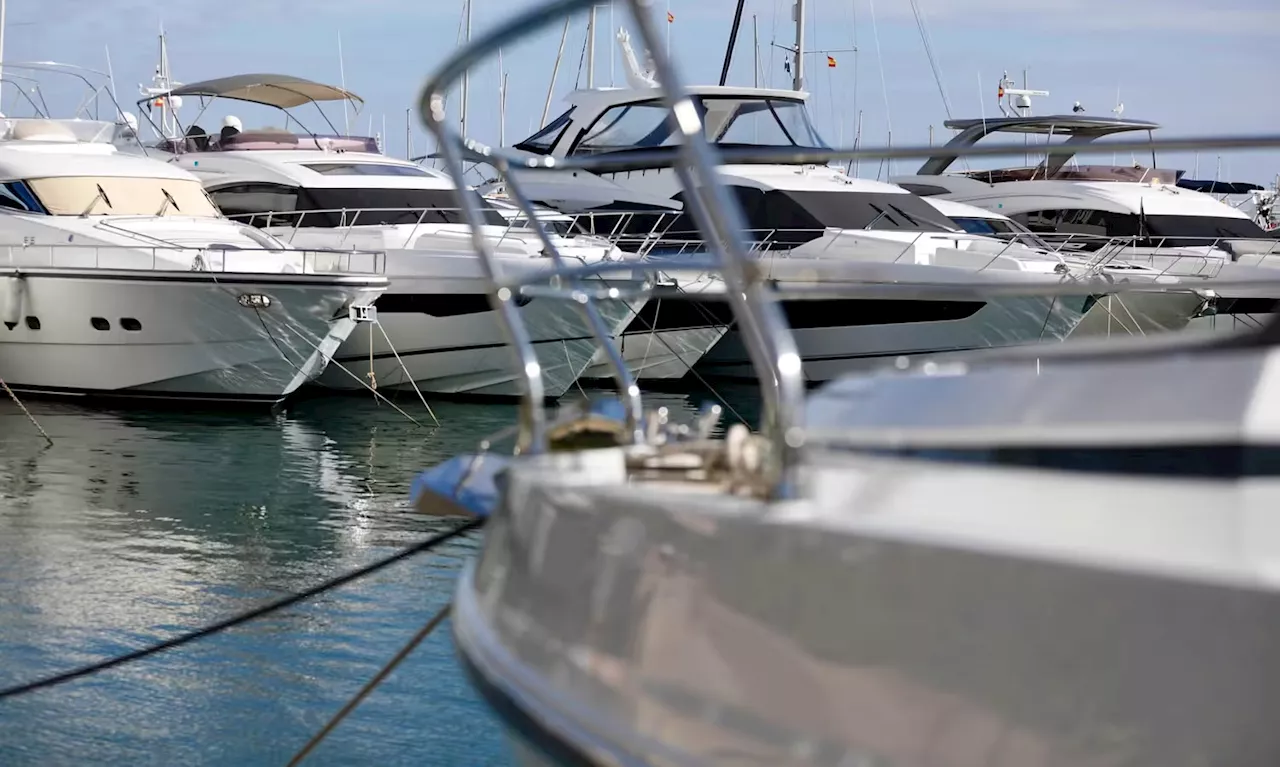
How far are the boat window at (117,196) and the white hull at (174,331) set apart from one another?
1.09 m

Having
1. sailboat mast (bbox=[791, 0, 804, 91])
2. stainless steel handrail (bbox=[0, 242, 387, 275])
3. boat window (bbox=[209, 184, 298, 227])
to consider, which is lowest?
stainless steel handrail (bbox=[0, 242, 387, 275])

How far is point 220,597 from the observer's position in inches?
279

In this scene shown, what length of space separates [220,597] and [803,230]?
9.77 metres

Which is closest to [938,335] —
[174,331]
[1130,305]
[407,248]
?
[1130,305]

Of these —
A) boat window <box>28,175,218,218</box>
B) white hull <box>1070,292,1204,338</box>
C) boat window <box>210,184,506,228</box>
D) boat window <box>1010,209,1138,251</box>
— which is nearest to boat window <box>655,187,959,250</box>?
white hull <box>1070,292,1204,338</box>

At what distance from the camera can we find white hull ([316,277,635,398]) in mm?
14835

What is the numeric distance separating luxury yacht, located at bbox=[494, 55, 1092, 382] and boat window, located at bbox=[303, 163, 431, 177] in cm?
138

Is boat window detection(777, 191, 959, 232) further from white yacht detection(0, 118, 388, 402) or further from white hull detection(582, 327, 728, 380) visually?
white yacht detection(0, 118, 388, 402)

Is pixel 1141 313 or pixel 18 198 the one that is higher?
pixel 18 198

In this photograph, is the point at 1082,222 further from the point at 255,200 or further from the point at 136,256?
the point at 136,256

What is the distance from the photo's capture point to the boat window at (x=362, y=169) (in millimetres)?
17078

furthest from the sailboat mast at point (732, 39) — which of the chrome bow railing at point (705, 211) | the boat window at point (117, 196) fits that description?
the chrome bow railing at point (705, 211)

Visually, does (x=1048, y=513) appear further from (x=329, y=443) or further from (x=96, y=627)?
(x=329, y=443)

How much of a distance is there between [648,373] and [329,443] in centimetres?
517
